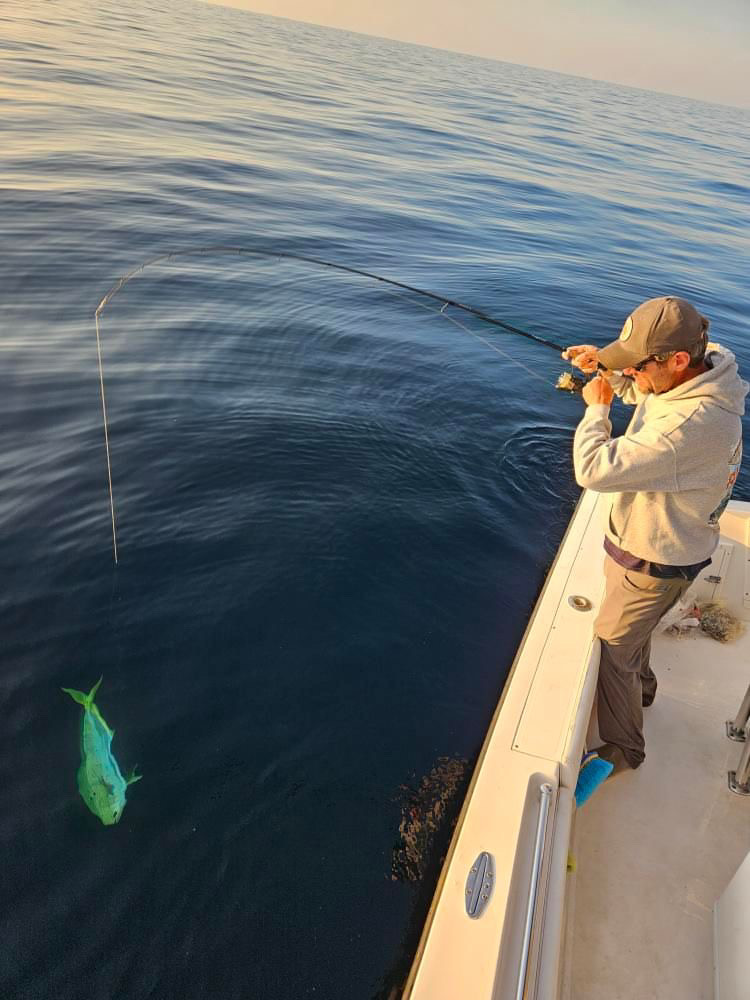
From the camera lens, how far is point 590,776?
326 cm

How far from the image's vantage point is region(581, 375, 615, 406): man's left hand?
297 centimetres

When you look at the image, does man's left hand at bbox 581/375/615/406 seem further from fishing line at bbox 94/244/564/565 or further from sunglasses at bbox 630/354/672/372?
fishing line at bbox 94/244/564/565

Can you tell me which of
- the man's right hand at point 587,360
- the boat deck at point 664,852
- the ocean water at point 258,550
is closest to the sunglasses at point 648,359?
the man's right hand at point 587,360

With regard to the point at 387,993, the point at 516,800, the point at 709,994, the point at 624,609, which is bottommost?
the point at 387,993

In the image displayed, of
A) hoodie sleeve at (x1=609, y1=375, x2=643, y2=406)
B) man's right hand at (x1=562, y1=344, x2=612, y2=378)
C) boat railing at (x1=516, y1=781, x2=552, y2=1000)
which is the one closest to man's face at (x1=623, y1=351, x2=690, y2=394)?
man's right hand at (x1=562, y1=344, x2=612, y2=378)

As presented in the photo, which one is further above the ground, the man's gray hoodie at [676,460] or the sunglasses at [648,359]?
the sunglasses at [648,359]

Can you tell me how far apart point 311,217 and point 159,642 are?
39.5 feet

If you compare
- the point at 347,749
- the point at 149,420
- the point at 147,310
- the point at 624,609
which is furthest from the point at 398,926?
the point at 147,310

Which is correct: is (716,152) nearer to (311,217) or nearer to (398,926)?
(311,217)

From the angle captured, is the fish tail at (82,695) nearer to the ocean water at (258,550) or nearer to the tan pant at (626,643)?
the ocean water at (258,550)

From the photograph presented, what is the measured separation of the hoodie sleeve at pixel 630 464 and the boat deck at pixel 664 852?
1.65 metres

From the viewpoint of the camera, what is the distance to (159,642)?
4.46 meters

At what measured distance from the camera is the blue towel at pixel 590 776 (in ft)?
10.6

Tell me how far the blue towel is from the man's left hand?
1.66 m
